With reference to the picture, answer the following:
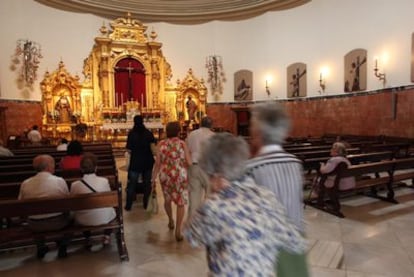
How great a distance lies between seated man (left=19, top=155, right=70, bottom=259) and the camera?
3246 mm

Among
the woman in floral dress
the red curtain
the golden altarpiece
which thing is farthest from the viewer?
the red curtain

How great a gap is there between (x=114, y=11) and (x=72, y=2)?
6.81 ft

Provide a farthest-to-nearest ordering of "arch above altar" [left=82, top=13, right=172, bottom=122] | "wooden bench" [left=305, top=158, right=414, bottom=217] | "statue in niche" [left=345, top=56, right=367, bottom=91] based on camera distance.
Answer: "arch above altar" [left=82, top=13, right=172, bottom=122], "statue in niche" [left=345, top=56, right=367, bottom=91], "wooden bench" [left=305, top=158, right=414, bottom=217]

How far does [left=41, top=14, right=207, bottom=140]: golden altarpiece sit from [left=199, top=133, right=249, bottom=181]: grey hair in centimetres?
1220

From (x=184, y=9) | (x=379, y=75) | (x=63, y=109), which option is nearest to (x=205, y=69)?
(x=184, y=9)

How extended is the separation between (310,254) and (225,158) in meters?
2.52

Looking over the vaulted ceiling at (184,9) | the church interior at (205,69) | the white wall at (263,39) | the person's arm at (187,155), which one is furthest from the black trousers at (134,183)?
the vaulted ceiling at (184,9)

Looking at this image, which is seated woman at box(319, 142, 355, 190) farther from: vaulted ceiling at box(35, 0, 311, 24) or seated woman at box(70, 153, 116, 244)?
vaulted ceiling at box(35, 0, 311, 24)

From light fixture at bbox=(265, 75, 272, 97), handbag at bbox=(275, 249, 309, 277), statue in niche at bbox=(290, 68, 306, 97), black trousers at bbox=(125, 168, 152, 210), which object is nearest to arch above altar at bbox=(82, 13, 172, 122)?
light fixture at bbox=(265, 75, 272, 97)

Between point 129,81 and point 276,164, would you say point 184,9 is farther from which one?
point 276,164

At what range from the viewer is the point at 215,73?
16609 millimetres

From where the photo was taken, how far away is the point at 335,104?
12.8 meters

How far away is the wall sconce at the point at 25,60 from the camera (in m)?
12.6

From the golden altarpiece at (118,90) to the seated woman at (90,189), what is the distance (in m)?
9.92
